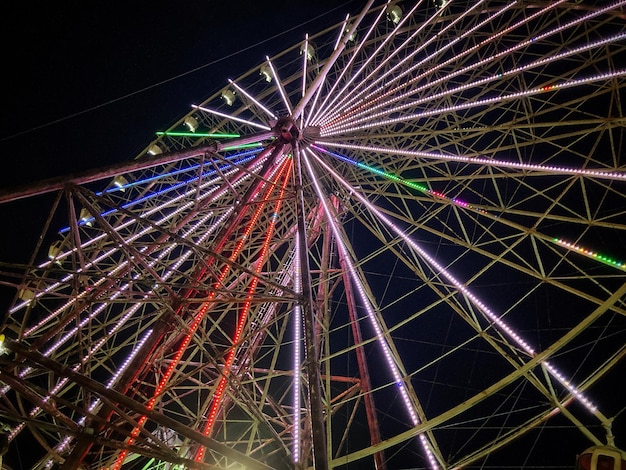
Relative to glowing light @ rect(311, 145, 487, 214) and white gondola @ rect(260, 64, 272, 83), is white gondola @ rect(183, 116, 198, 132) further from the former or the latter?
glowing light @ rect(311, 145, 487, 214)

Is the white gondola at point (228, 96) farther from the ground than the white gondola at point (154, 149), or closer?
farther from the ground

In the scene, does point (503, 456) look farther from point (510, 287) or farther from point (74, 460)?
point (74, 460)

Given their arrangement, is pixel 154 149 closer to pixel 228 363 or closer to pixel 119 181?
pixel 119 181

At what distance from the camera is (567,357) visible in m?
15.6

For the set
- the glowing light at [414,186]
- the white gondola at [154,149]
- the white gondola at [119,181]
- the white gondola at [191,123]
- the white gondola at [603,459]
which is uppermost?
the white gondola at [191,123]

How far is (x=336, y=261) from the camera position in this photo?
1286 cm

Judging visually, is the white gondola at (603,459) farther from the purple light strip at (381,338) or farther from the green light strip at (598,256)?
the green light strip at (598,256)

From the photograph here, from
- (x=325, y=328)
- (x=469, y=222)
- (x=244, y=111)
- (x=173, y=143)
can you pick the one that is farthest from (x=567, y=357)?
(x=173, y=143)

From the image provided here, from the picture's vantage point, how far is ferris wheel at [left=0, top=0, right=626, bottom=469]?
5.45 meters

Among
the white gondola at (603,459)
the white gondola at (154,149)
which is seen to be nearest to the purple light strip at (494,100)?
the white gondola at (154,149)

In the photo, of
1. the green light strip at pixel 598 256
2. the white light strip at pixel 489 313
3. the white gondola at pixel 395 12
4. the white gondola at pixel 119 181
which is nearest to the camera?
the white light strip at pixel 489 313

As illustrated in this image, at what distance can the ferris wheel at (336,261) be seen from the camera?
5449 mm

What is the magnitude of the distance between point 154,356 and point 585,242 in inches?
611

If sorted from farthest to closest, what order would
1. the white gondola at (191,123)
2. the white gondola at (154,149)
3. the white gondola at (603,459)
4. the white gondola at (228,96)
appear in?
the white gondola at (228,96)
the white gondola at (191,123)
the white gondola at (154,149)
the white gondola at (603,459)
